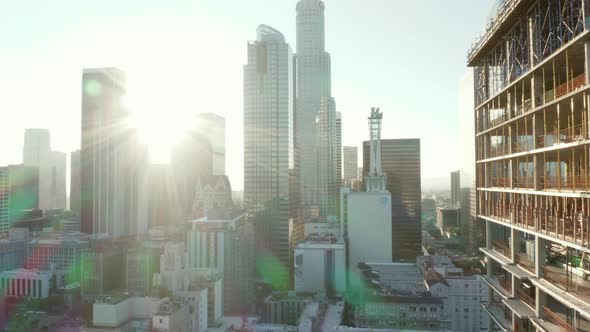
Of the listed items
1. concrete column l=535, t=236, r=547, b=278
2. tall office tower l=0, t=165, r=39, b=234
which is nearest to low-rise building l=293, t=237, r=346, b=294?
concrete column l=535, t=236, r=547, b=278

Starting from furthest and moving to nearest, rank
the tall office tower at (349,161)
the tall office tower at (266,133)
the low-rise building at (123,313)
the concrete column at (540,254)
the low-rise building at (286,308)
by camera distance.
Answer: the tall office tower at (349,161), the tall office tower at (266,133), the low-rise building at (286,308), the low-rise building at (123,313), the concrete column at (540,254)

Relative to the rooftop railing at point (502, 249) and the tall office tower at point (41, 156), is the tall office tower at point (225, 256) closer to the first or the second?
the rooftop railing at point (502, 249)

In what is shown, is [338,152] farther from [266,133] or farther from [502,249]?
[502,249]

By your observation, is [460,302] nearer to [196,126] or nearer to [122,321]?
[122,321]

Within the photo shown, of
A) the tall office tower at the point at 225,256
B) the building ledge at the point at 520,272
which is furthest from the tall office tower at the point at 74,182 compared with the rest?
the building ledge at the point at 520,272

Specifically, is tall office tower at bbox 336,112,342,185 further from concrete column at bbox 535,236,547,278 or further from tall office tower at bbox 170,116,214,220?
concrete column at bbox 535,236,547,278

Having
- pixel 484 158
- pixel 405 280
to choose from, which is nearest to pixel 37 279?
pixel 405 280

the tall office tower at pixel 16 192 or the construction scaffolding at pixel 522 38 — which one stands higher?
Answer: the construction scaffolding at pixel 522 38

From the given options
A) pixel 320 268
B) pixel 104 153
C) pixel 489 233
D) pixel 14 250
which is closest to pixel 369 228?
pixel 320 268
